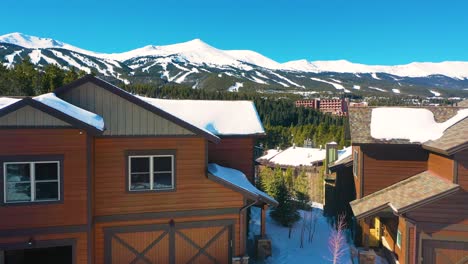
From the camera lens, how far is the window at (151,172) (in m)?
11.5

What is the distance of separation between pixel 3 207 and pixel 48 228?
50.9 inches

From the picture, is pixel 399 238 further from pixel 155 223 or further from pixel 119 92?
pixel 119 92

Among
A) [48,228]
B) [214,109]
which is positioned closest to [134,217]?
[48,228]

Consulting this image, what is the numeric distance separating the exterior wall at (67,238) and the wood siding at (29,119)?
10.4 feet

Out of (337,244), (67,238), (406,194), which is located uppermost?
(406,194)

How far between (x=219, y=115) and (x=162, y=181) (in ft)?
16.0

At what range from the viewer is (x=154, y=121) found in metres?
11.6

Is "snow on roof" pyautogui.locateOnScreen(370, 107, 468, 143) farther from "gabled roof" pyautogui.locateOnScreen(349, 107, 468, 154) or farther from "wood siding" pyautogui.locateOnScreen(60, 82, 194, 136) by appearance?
"wood siding" pyautogui.locateOnScreen(60, 82, 194, 136)

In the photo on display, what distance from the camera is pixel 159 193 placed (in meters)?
11.7

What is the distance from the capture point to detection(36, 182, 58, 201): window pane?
10250 mm

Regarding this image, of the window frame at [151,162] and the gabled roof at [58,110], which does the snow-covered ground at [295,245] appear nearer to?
the window frame at [151,162]

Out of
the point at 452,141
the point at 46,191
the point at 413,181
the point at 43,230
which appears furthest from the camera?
the point at 413,181

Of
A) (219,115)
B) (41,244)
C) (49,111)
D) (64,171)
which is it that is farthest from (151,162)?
(219,115)

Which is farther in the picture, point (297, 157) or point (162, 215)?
point (297, 157)
